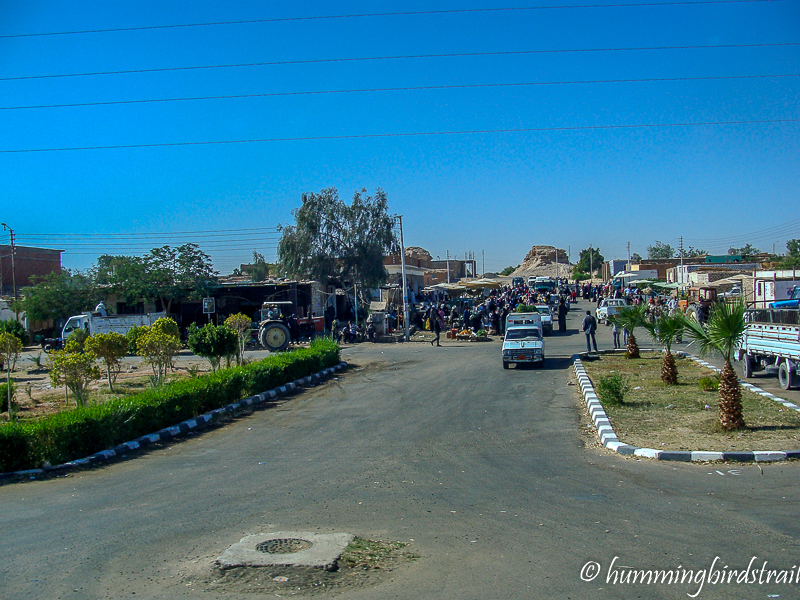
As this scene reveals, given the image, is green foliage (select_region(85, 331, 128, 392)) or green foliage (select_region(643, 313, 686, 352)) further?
green foliage (select_region(85, 331, 128, 392))

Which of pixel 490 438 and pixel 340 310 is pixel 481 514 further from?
pixel 340 310

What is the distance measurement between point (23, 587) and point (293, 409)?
9.86 metres

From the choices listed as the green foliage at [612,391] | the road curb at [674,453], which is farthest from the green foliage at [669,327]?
the road curb at [674,453]

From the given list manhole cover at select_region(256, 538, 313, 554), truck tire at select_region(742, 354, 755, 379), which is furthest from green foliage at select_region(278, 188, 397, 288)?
manhole cover at select_region(256, 538, 313, 554)

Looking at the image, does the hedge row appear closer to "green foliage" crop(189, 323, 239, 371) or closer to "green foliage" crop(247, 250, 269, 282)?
"green foliage" crop(189, 323, 239, 371)

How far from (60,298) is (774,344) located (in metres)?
36.4

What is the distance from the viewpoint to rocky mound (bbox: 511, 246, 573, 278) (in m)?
111

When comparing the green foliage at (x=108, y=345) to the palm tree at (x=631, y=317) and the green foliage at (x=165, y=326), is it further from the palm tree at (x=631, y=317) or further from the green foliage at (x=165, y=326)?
the palm tree at (x=631, y=317)

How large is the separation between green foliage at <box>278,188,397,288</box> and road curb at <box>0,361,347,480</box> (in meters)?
23.8

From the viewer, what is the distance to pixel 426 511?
6.72m

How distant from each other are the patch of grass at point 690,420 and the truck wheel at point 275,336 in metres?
16.3

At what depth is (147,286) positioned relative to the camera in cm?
3612

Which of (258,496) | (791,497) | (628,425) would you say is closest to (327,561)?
(258,496)

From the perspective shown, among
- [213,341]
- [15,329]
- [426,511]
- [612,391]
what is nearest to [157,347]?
[213,341]
